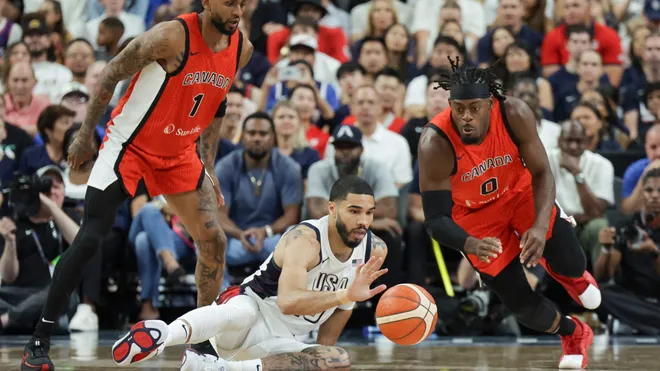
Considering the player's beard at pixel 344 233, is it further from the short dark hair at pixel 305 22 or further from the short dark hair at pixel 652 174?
the short dark hair at pixel 305 22

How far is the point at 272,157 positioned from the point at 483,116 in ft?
11.9

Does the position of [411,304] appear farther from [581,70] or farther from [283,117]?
[581,70]

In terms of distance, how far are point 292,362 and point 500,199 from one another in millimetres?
1854

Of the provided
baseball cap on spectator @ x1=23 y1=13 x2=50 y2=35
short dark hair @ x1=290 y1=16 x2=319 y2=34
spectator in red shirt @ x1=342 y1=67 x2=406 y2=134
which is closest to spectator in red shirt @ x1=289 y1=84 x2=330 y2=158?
spectator in red shirt @ x1=342 y1=67 x2=406 y2=134

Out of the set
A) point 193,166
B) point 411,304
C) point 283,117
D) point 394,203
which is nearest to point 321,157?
point 283,117

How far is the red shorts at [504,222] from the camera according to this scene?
6.72m

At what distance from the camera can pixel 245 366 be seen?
5766 mm

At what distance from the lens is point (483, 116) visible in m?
6.34

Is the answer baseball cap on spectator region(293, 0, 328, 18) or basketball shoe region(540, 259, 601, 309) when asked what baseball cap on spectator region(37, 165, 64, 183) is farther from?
basketball shoe region(540, 259, 601, 309)

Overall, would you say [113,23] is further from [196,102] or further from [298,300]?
[298,300]

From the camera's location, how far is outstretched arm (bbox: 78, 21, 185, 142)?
598 cm

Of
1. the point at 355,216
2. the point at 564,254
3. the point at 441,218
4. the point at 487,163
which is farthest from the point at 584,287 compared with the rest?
the point at 355,216

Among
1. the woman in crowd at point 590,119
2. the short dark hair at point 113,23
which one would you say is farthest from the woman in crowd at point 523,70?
the short dark hair at point 113,23

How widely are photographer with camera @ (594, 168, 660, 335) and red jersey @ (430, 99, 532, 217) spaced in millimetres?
2662
